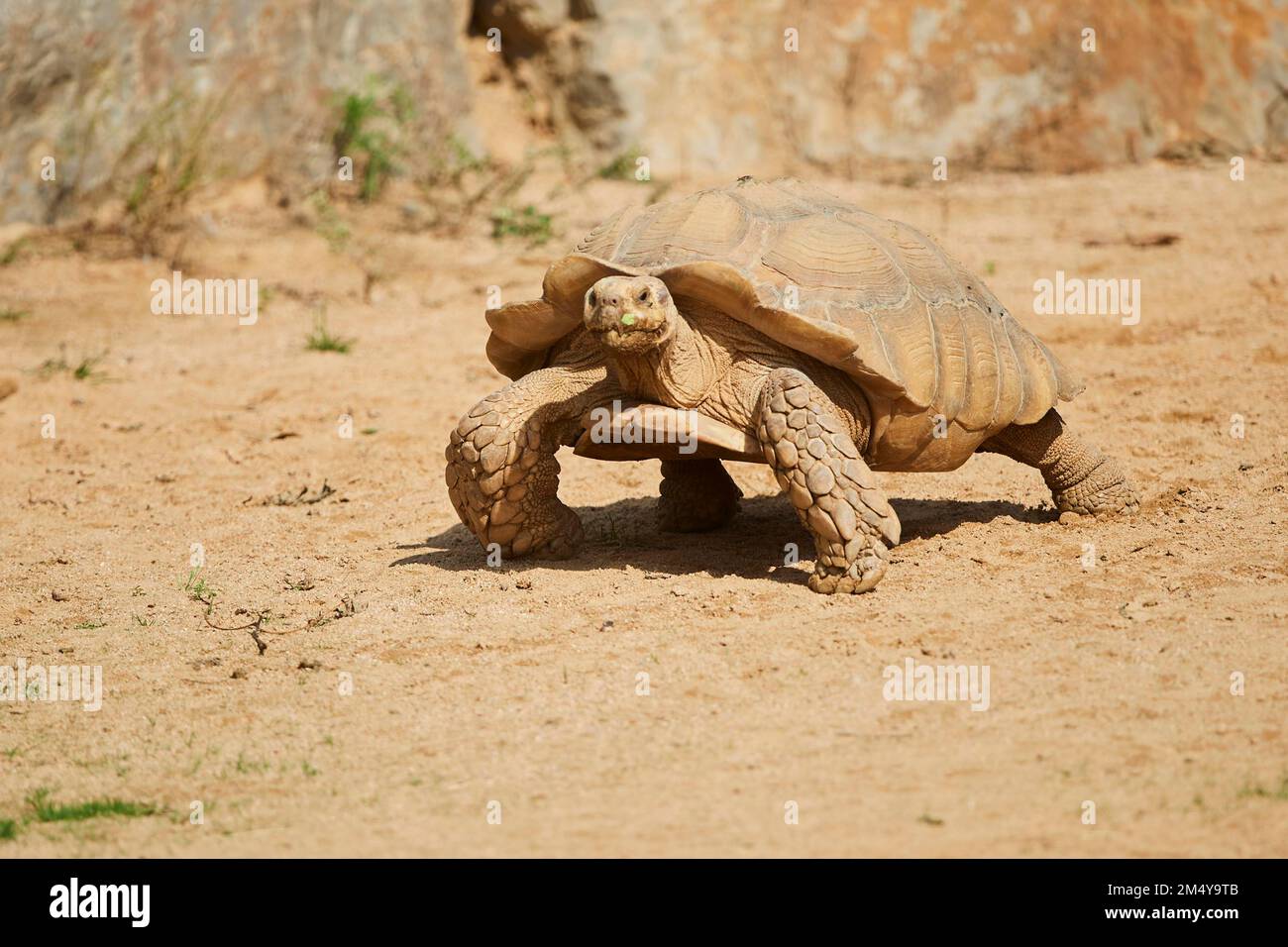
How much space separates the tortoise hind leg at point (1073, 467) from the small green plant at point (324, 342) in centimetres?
479

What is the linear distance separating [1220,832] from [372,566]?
3.62m

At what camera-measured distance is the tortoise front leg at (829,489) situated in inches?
197

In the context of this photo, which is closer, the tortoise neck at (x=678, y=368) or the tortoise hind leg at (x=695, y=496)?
the tortoise neck at (x=678, y=368)

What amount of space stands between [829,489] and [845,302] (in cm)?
72

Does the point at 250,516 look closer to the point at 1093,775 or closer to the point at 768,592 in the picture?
the point at 768,592

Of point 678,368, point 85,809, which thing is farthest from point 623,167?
point 85,809

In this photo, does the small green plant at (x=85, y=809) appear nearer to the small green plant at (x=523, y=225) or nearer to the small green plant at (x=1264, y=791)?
the small green plant at (x=1264, y=791)

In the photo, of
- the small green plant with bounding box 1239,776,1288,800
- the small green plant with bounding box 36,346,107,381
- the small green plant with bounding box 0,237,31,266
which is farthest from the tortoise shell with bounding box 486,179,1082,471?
the small green plant with bounding box 0,237,31,266

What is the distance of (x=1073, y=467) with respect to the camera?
6082 mm

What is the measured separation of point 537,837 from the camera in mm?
3277

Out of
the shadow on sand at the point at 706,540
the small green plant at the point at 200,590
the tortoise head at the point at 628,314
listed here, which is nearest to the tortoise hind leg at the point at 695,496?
the shadow on sand at the point at 706,540

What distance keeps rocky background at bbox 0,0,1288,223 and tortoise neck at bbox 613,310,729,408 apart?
757cm

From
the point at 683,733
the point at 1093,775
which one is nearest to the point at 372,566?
the point at 683,733

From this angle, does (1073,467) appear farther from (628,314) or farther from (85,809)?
(85,809)
